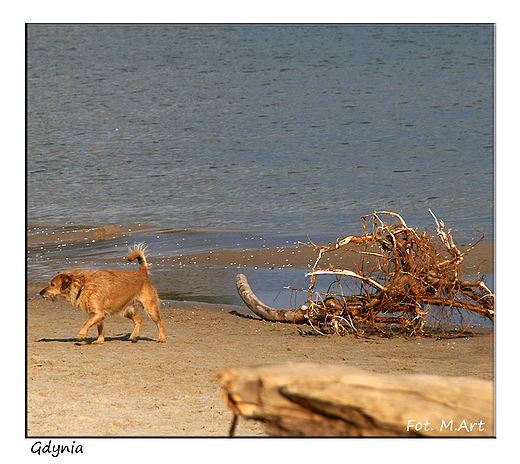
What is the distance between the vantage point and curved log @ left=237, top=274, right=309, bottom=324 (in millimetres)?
8086

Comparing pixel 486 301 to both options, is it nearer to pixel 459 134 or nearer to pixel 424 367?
pixel 424 367

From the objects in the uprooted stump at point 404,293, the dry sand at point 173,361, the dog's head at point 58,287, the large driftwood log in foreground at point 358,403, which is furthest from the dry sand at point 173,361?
the large driftwood log in foreground at point 358,403

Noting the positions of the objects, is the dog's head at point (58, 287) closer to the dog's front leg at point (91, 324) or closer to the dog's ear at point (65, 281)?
the dog's ear at point (65, 281)

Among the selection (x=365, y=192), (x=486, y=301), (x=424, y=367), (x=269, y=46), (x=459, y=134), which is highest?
(x=269, y=46)

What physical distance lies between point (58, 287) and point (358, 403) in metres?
4.92

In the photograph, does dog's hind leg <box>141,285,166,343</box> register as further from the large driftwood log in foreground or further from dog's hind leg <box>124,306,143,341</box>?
the large driftwood log in foreground

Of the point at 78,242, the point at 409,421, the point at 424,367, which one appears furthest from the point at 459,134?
the point at 409,421

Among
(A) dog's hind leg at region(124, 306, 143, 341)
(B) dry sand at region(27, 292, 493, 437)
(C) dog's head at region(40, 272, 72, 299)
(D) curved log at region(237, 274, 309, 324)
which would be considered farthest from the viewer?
(D) curved log at region(237, 274, 309, 324)

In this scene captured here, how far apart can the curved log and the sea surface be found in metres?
1.06

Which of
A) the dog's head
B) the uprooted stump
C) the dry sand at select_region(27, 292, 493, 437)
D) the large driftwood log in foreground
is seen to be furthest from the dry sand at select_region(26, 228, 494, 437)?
the large driftwood log in foreground

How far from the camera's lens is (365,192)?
21203mm

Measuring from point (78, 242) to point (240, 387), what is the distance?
13.1m

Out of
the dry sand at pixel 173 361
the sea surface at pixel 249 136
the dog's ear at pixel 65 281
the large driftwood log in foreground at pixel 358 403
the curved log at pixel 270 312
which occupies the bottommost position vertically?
the dry sand at pixel 173 361

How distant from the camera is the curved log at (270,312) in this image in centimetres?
809
